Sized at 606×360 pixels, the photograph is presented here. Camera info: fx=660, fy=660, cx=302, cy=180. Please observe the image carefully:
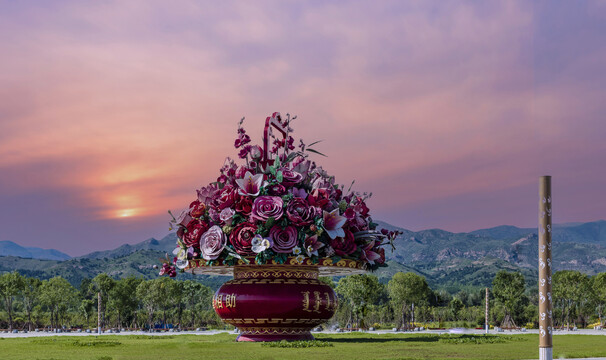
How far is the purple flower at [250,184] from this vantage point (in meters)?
20.2

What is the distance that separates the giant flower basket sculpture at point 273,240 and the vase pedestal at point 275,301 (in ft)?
0.10

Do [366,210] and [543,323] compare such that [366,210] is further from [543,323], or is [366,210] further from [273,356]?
[543,323]

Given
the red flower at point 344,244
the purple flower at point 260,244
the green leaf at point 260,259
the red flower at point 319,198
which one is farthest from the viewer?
the red flower at point 344,244

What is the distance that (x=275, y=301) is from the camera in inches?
801

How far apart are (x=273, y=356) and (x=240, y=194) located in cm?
564

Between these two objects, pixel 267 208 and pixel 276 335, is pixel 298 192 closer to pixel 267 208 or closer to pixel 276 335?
pixel 267 208

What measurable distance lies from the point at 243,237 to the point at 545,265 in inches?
429

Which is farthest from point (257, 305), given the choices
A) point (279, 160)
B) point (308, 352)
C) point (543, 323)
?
point (543, 323)

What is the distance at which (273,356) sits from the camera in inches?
647

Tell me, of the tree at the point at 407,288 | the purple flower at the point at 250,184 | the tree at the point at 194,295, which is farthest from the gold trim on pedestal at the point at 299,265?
the tree at the point at 194,295

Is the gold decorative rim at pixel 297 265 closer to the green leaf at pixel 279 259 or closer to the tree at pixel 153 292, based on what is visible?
the green leaf at pixel 279 259

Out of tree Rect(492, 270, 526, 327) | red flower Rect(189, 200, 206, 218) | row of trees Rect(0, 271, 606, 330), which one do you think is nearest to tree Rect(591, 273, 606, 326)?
row of trees Rect(0, 271, 606, 330)

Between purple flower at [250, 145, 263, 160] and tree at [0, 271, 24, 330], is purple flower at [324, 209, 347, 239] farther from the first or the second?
tree at [0, 271, 24, 330]

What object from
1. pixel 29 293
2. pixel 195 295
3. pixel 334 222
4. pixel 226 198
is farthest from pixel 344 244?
pixel 29 293
